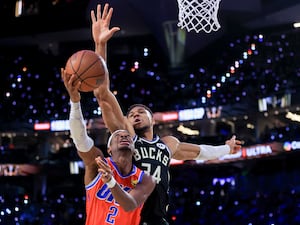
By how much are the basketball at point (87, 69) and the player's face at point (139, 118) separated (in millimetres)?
513

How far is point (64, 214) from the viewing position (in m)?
14.8

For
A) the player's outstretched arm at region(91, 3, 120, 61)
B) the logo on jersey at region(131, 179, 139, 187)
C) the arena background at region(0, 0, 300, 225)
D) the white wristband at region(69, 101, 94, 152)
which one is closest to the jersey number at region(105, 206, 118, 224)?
the logo on jersey at region(131, 179, 139, 187)

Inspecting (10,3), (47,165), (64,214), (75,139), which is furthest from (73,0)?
→ (75,139)

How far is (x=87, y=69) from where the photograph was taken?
383cm

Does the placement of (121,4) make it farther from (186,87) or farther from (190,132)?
(190,132)

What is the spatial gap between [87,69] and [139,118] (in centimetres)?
70

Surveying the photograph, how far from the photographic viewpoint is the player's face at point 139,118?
432cm

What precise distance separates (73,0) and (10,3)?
2343mm

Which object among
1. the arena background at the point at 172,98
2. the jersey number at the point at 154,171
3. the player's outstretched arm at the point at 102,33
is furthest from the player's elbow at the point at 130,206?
the arena background at the point at 172,98

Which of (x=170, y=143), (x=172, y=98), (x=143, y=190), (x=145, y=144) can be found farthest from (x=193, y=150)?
(x=172, y=98)

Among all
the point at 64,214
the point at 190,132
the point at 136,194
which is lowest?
the point at 64,214

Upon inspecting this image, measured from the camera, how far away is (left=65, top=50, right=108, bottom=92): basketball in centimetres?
381

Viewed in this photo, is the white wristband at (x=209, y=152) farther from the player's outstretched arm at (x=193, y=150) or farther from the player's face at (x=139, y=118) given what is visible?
the player's face at (x=139, y=118)

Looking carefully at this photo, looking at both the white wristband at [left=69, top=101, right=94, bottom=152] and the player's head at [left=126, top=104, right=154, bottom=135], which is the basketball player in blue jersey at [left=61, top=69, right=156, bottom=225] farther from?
the player's head at [left=126, top=104, right=154, bottom=135]
